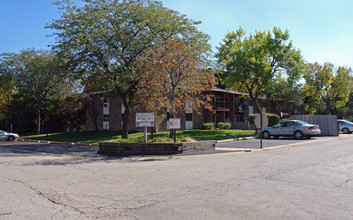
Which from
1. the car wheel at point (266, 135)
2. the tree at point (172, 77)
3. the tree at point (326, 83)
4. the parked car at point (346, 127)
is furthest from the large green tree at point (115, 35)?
the tree at point (326, 83)

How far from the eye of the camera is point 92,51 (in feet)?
68.3

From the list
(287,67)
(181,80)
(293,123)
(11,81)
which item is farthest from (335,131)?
(11,81)

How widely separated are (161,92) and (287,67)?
21.3 metres

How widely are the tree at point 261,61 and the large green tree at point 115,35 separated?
8.69m

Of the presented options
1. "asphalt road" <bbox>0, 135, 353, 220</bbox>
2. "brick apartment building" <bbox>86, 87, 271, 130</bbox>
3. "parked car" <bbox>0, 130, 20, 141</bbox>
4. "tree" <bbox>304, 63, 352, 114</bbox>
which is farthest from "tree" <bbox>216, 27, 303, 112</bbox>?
"parked car" <bbox>0, 130, 20, 141</bbox>

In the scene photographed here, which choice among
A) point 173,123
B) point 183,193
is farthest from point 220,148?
point 183,193

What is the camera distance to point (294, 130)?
2192 centimetres

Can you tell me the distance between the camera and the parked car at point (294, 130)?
846 inches

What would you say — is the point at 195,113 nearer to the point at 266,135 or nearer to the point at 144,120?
the point at 266,135

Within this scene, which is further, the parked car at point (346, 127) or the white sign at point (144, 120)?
the parked car at point (346, 127)

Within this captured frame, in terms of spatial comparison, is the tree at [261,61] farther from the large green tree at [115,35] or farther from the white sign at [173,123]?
the white sign at [173,123]

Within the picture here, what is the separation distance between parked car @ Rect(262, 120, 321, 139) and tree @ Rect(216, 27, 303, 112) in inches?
296

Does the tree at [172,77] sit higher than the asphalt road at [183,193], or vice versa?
the tree at [172,77]

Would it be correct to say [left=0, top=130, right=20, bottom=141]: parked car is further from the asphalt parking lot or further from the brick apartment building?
the asphalt parking lot
